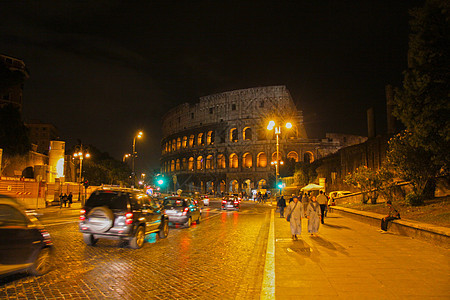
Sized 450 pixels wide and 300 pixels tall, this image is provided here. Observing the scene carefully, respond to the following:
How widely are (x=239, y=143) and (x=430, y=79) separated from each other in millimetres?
66928

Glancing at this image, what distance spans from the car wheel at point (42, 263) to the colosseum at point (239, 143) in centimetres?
6078

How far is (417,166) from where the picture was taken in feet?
53.2

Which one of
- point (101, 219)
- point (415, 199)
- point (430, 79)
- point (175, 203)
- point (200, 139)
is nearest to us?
point (101, 219)

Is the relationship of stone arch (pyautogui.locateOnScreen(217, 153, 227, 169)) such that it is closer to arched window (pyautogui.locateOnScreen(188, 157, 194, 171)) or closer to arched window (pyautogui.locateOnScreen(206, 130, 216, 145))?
arched window (pyautogui.locateOnScreen(206, 130, 216, 145))

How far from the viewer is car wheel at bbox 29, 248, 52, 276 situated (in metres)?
6.43

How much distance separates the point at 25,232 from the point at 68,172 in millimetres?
46968

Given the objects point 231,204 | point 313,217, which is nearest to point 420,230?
point 313,217

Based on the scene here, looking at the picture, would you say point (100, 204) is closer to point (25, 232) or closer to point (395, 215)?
point (25, 232)

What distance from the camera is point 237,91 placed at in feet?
277

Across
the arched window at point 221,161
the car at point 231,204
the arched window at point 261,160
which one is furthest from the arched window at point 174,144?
the car at point 231,204

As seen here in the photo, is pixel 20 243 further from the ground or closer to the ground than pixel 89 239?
further from the ground

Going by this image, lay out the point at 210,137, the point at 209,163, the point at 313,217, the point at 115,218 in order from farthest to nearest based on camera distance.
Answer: the point at 210,137 < the point at 209,163 < the point at 313,217 < the point at 115,218

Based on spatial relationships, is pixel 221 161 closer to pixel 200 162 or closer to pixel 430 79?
pixel 200 162

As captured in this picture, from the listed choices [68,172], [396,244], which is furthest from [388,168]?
[68,172]
